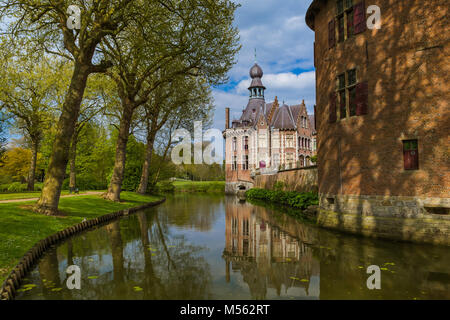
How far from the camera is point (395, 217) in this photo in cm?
1155

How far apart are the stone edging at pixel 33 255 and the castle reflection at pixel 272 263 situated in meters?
4.43

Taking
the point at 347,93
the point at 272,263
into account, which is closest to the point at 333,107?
the point at 347,93

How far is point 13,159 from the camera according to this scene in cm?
4072

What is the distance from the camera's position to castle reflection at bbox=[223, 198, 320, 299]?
21.1 ft

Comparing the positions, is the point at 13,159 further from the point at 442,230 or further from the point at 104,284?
the point at 442,230

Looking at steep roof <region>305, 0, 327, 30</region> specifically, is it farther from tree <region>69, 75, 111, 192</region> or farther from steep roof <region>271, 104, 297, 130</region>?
steep roof <region>271, 104, 297, 130</region>

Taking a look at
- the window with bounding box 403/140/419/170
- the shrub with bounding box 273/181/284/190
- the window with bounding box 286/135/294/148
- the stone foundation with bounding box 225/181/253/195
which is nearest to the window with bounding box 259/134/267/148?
the window with bounding box 286/135/294/148

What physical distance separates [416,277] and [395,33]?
9.58 meters

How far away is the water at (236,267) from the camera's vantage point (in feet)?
19.8

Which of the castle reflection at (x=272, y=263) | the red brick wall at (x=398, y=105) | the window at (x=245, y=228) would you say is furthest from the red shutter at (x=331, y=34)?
the window at (x=245, y=228)

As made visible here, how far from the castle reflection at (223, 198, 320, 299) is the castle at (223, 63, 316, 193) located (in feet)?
106

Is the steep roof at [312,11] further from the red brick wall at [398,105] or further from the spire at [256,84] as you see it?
the spire at [256,84]

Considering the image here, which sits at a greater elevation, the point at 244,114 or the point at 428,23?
the point at 244,114
